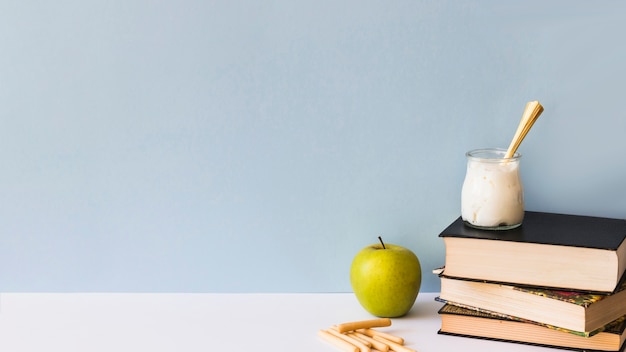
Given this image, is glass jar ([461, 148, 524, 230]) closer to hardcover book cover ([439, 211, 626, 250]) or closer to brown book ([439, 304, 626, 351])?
hardcover book cover ([439, 211, 626, 250])

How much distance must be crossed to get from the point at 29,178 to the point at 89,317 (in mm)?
266

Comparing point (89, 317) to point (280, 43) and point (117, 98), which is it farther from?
point (280, 43)

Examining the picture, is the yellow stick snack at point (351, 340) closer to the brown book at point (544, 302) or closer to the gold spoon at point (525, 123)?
the brown book at point (544, 302)

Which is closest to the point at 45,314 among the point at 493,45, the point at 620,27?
the point at 493,45

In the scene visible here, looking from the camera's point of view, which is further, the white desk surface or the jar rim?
the jar rim

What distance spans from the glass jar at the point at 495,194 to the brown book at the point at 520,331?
13 cm

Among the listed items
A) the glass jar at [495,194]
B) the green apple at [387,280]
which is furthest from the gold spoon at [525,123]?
the green apple at [387,280]

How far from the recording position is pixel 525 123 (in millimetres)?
1182

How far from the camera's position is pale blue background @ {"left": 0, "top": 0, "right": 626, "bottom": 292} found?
1260 millimetres

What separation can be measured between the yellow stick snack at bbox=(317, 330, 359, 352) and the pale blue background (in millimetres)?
206

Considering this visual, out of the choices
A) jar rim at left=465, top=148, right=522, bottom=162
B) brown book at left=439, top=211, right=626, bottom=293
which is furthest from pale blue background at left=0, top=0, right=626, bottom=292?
brown book at left=439, top=211, right=626, bottom=293

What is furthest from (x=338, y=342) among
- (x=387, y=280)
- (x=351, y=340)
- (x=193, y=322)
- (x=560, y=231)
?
(x=560, y=231)

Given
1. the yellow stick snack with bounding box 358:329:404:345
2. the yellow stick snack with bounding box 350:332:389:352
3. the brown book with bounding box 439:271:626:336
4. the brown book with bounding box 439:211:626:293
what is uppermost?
the brown book with bounding box 439:211:626:293

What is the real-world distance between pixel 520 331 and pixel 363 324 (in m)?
0.22
